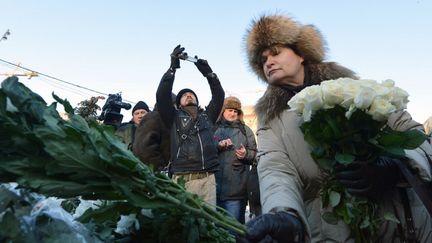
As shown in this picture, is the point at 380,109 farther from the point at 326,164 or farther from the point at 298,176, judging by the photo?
the point at 298,176

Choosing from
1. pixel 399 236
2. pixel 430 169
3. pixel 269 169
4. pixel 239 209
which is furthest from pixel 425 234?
pixel 239 209

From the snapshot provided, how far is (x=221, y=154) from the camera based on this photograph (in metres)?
5.36

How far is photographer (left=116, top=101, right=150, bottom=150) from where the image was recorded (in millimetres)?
5484

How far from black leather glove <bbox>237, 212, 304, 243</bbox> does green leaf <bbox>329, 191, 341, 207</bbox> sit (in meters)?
0.19

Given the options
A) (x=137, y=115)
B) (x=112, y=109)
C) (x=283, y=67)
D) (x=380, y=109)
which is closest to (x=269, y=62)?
(x=283, y=67)

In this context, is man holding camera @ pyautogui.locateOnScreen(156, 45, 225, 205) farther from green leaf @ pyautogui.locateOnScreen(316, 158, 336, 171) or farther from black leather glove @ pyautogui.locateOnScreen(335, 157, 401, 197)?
black leather glove @ pyautogui.locateOnScreen(335, 157, 401, 197)

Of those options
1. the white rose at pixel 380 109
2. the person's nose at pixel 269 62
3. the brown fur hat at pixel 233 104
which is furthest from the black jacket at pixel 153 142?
the white rose at pixel 380 109

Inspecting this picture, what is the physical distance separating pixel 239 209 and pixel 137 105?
1.85 m

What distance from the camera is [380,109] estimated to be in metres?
1.73

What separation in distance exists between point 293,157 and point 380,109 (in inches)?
19.4

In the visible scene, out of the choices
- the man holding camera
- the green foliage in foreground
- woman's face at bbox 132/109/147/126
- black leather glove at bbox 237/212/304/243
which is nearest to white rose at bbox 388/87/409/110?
black leather glove at bbox 237/212/304/243

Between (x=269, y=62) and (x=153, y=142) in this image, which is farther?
(x=153, y=142)

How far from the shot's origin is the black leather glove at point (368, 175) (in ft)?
5.69

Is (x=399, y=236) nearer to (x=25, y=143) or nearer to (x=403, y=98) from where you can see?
(x=403, y=98)
